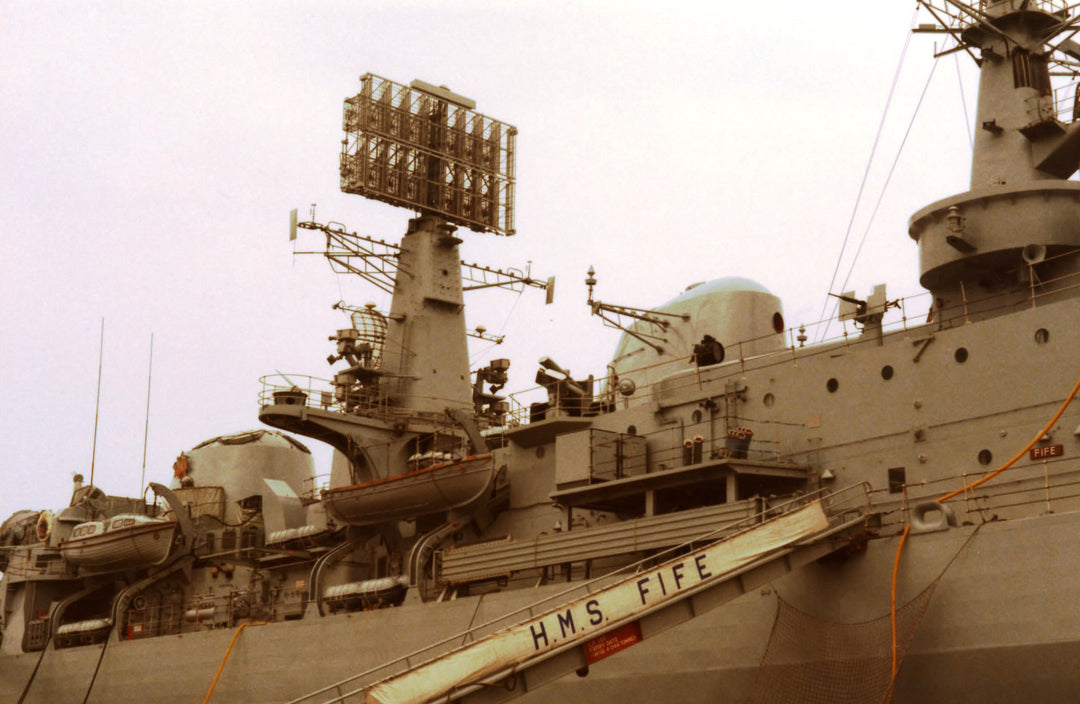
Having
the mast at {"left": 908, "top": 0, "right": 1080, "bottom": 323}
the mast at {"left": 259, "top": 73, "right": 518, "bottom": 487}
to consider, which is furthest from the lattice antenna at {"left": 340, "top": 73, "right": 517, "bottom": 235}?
the mast at {"left": 908, "top": 0, "right": 1080, "bottom": 323}

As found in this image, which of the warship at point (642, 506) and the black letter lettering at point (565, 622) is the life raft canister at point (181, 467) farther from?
the black letter lettering at point (565, 622)

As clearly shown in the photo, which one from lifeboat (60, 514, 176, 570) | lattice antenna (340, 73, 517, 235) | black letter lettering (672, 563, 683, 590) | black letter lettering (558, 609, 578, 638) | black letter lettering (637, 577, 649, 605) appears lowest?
black letter lettering (558, 609, 578, 638)

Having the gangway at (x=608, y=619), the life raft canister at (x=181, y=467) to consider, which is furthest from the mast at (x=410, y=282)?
the gangway at (x=608, y=619)

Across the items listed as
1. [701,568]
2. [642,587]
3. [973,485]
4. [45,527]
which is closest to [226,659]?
[45,527]

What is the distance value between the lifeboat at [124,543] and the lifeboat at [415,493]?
208 inches

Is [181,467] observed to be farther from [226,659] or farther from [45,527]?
[226,659]

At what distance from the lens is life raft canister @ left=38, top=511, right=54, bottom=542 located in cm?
3106

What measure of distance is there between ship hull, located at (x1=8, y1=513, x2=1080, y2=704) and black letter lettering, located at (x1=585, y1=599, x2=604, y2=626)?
231 centimetres

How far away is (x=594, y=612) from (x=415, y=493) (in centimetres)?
848

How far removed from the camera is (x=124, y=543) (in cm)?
2877

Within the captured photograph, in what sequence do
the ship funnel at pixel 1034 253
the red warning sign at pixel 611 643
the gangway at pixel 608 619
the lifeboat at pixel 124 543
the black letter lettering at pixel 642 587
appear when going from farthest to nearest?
the lifeboat at pixel 124 543
the ship funnel at pixel 1034 253
the black letter lettering at pixel 642 587
the red warning sign at pixel 611 643
the gangway at pixel 608 619

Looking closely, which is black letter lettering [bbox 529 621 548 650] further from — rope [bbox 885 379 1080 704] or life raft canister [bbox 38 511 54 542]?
life raft canister [bbox 38 511 54 542]

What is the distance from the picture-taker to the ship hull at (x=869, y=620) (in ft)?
49.0

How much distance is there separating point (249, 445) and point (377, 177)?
7754 millimetres
